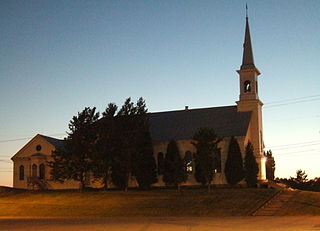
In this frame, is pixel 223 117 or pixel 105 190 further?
pixel 223 117

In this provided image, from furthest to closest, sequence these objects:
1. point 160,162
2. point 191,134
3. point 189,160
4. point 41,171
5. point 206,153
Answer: point 41,171 < point 160,162 < point 191,134 < point 189,160 < point 206,153

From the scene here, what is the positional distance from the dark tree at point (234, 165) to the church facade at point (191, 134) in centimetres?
125

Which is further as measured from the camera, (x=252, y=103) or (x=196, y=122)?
(x=196, y=122)

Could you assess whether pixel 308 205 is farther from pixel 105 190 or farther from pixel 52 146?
pixel 52 146

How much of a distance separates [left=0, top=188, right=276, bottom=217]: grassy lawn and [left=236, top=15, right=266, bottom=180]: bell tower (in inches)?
360

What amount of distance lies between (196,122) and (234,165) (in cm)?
911

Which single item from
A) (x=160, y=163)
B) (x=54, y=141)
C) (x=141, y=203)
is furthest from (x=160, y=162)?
(x=54, y=141)

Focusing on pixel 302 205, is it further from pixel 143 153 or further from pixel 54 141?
pixel 54 141

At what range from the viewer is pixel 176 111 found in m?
70.1

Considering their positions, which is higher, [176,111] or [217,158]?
[176,111]

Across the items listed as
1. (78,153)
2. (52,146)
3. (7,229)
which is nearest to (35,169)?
(52,146)

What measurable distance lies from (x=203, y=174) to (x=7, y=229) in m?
26.4

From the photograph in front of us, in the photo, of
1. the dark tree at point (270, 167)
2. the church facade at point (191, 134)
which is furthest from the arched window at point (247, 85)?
the dark tree at point (270, 167)

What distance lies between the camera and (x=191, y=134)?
64.8 meters
